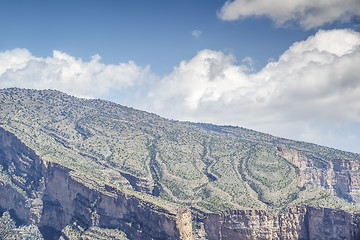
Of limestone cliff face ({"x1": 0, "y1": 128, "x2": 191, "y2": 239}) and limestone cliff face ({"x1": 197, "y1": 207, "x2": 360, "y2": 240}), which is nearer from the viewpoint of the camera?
limestone cliff face ({"x1": 0, "y1": 128, "x2": 191, "y2": 239})

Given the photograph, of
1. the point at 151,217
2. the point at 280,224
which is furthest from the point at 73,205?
the point at 280,224

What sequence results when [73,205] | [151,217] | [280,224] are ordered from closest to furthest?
[151,217] < [280,224] < [73,205]

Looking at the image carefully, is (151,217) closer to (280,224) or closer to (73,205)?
(73,205)

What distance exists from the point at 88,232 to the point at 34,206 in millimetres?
41098

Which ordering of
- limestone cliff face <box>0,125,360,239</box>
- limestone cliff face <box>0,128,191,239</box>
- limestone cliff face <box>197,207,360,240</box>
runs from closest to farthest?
limestone cliff face <box>0,128,191,239</box> < limestone cliff face <box>0,125,360,239</box> < limestone cliff face <box>197,207,360,240</box>

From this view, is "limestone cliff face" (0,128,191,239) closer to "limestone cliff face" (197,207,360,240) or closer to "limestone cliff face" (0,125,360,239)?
"limestone cliff face" (0,125,360,239)

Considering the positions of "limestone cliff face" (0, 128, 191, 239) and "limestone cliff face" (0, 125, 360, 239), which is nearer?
"limestone cliff face" (0, 128, 191, 239)

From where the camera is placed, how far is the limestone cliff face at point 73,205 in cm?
14362

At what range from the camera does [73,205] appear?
170125 mm

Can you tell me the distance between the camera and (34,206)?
7136 inches

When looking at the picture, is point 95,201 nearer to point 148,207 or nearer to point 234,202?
point 148,207

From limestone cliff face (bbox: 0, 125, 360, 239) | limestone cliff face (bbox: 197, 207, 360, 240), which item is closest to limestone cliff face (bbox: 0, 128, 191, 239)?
limestone cliff face (bbox: 0, 125, 360, 239)

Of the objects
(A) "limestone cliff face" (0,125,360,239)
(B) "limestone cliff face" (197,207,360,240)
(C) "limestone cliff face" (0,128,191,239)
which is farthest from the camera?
(B) "limestone cliff face" (197,207,360,240)

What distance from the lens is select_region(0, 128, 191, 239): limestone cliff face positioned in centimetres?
14362
